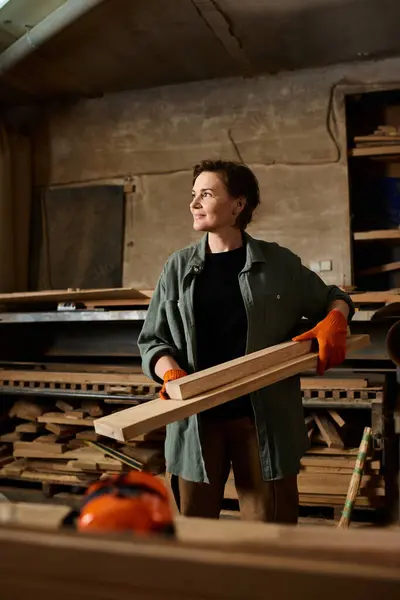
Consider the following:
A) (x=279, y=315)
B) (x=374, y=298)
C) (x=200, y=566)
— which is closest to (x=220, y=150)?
(x=374, y=298)

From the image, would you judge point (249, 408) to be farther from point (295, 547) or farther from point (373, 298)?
point (373, 298)

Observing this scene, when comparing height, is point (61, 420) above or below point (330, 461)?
above

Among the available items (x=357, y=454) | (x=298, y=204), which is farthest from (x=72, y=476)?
(x=298, y=204)

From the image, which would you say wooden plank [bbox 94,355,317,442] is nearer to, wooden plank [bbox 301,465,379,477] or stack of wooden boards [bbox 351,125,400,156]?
wooden plank [bbox 301,465,379,477]

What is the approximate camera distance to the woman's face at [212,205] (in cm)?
174

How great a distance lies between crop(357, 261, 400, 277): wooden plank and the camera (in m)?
3.62

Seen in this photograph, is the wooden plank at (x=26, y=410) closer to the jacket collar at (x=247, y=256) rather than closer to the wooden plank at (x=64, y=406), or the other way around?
the wooden plank at (x=64, y=406)

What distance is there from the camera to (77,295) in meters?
3.28

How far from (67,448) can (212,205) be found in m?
2.20

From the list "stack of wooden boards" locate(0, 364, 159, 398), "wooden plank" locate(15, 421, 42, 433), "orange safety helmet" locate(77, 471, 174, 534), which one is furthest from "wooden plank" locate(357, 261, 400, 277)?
"orange safety helmet" locate(77, 471, 174, 534)

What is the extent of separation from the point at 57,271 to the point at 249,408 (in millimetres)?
3008

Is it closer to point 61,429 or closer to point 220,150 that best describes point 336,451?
point 61,429

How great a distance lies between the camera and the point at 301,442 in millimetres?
1723

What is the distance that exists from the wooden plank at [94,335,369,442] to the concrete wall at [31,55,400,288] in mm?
2329
